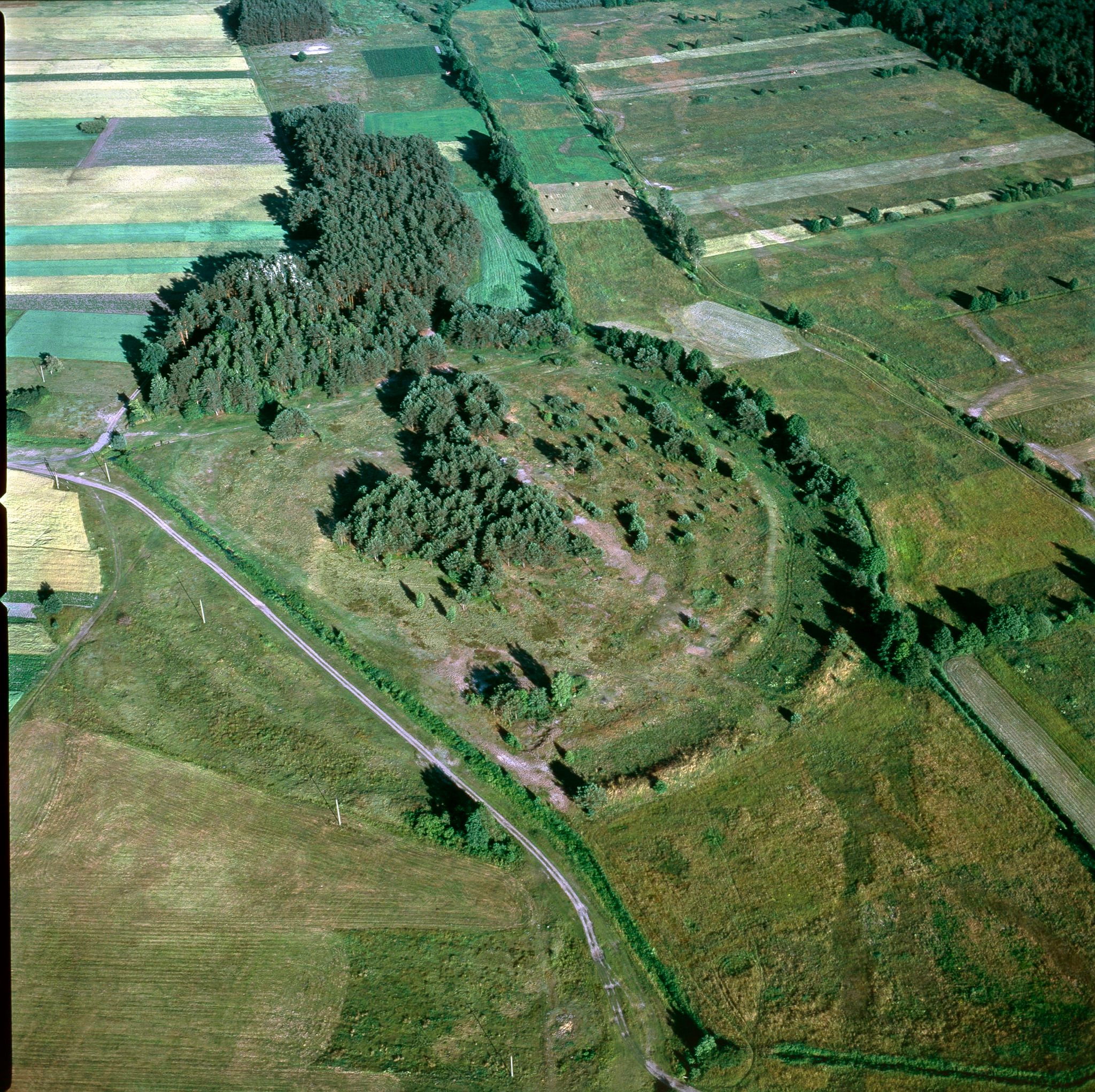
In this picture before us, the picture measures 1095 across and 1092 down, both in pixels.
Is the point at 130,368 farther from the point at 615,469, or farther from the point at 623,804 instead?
the point at 623,804

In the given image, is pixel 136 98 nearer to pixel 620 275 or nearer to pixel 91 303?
pixel 91 303

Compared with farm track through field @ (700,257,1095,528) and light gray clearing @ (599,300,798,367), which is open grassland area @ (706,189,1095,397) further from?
light gray clearing @ (599,300,798,367)

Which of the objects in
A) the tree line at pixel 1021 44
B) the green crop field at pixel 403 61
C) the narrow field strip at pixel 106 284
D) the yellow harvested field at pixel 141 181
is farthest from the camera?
the green crop field at pixel 403 61

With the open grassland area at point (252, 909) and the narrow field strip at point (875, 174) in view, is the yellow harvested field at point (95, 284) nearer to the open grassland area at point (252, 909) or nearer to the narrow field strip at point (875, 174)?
the open grassland area at point (252, 909)

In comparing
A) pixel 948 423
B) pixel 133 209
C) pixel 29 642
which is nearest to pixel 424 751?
pixel 29 642

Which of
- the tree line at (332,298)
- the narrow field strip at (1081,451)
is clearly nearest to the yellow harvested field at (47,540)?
the tree line at (332,298)

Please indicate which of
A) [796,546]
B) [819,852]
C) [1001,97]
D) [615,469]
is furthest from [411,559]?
[1001,97]

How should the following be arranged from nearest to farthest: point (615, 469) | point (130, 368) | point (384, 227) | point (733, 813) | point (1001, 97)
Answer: point (733, 813), point (615, 469), point (130, 368), point (384, 227), point (1001, 97)
